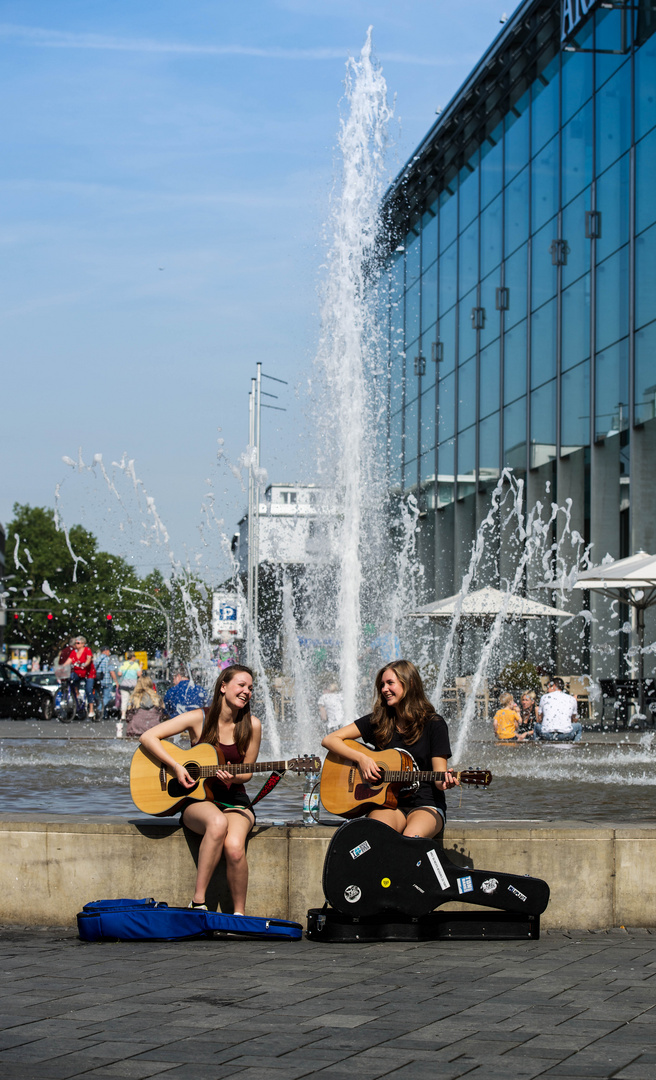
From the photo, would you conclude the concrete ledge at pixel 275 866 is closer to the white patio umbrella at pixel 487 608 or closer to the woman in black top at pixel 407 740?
the woman in black top at pixel 407 740

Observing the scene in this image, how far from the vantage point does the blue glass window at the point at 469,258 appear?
36438 millimetres

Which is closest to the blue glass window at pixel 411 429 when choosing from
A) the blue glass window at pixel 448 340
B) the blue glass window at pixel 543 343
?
the blue glass window at pixel 448 340

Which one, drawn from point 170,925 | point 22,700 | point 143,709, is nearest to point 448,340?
point 22,700

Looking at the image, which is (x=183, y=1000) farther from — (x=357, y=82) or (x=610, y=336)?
(x=610, y=336)

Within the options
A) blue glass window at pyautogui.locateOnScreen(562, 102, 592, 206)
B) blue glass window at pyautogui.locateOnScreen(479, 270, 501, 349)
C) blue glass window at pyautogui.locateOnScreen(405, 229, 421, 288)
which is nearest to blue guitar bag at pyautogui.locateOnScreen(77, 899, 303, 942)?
blue glass window at pyautogui.locateOnScreen(562, 102, 592, 206)

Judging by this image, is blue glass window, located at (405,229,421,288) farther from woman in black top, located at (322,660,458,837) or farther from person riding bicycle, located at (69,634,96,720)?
woman in black top, located at (322,660,458,837)

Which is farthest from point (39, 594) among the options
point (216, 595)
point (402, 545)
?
point (216, 595)

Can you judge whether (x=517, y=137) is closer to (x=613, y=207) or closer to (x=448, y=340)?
(x=448, y=340)

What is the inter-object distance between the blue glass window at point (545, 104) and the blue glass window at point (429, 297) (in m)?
8.25

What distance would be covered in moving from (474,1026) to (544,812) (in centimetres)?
473

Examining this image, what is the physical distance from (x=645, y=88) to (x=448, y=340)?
14.0 meters

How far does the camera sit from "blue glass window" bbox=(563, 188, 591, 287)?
28.8m

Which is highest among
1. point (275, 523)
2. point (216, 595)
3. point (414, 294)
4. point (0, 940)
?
point (414, 294)

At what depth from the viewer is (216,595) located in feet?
114
